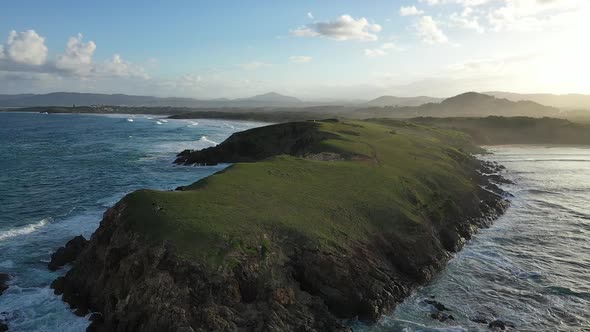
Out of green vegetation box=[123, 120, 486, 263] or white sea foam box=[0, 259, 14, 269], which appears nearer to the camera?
green vegetation box=[123, 120, 486, 263]

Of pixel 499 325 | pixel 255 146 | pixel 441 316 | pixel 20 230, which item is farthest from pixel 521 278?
pixel 255 146

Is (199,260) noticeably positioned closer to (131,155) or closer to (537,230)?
(537,230)

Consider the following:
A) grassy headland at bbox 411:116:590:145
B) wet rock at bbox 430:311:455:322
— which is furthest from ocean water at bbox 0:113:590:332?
grassy headland at bbox 411:116:590:145

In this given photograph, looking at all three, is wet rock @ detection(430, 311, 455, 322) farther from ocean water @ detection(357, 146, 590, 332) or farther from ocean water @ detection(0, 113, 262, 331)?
ocean water @ detection(0, 113, 262, 331)

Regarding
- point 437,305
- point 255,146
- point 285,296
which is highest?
point 255,146

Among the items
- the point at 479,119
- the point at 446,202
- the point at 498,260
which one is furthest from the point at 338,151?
the point at 479,119

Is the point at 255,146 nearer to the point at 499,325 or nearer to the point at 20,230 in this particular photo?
the point at 20,230

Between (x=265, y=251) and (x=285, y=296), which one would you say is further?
(x=265, y=251)
